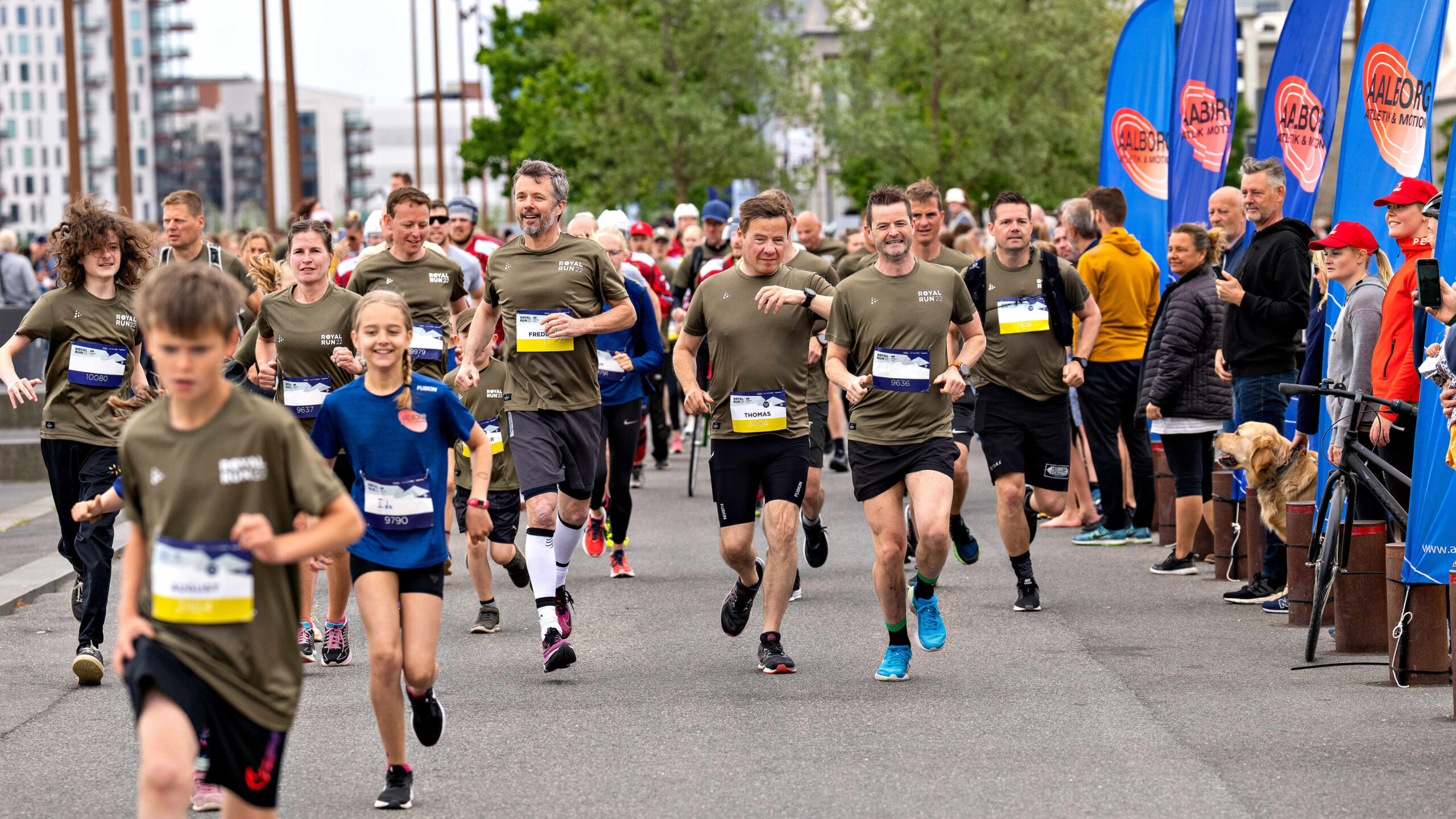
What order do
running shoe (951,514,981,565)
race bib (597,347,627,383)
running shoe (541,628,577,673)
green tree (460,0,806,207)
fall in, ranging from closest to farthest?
running shoe (541,628,577,673), running shoe (951,514,981,565), race bib (597,347,627,383), green tree (460,0,806,207)

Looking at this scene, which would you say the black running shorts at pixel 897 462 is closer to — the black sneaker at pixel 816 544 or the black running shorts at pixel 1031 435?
the black running shorts at pixel 1031 435

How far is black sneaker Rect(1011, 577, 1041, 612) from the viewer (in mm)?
9312

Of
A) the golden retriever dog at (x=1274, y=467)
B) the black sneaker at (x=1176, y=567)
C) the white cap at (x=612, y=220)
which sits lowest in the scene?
the black sneaker at (x=1176, y=567)

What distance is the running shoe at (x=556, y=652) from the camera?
766 cm

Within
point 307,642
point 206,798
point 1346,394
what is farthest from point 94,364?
point 1346,394

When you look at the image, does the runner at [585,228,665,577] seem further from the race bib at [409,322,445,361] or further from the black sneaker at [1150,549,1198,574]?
the black sneaker at [1150,549,1198,574]

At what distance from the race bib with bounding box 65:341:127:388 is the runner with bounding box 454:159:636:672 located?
5.05 ft

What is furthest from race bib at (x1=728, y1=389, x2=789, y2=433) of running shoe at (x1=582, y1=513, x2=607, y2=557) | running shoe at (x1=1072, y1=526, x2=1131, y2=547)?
running shoe at (x1=1072, y1=526, x2=1131, y2=547)

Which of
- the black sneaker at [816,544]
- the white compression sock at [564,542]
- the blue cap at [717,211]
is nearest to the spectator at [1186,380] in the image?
the black sneaker at [816,544]

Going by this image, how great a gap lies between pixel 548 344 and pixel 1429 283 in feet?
12.2

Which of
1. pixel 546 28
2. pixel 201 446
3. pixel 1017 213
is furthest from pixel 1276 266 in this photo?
pixel 546 28

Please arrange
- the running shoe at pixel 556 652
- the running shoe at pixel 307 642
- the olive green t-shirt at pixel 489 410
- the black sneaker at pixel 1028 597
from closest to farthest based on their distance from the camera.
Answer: the running shoe at pixel 556 652, the running shoe at pixel 307 642, the black sneaker at pixel 1028 597, the olive green t-shirt at pixel 489 410

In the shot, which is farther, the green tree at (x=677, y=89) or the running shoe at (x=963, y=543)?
the green tree at (x=677, y=89)

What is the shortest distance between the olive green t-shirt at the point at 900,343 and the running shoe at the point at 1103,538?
4531 millimetres
